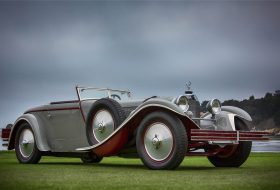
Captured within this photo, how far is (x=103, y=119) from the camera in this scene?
9.43 m

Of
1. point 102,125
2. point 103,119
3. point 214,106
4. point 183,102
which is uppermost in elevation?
point 183,102

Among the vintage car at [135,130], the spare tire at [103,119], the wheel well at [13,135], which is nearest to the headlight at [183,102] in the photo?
the vintage car at [135,130]

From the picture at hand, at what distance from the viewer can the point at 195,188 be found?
5.35m

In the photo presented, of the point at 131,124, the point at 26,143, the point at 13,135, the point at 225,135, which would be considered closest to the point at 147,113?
the point at 131,124

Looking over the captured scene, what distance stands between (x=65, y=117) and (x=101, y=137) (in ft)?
4.93

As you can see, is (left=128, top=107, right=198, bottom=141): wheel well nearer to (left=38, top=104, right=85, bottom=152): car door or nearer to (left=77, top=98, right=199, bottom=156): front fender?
(left=77, top=98, right=199, bottom=156): front fender

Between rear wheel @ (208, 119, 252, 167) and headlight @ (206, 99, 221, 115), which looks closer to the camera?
headlight @ (206, 99, 221, 115)

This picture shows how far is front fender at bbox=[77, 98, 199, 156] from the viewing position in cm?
817

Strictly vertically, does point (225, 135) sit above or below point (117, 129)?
below

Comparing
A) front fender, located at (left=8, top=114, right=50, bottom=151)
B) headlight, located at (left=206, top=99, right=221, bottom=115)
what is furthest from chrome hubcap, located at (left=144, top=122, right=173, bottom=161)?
front fender, located at (left=8, top=114, right=50, bottom=151)

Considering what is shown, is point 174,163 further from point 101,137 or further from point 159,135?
point 101,137

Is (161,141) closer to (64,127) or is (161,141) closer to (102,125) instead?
(102,125)

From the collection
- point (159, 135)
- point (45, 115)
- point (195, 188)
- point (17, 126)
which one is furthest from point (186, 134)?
point (17, 126)

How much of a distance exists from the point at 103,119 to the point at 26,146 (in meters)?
2.61
